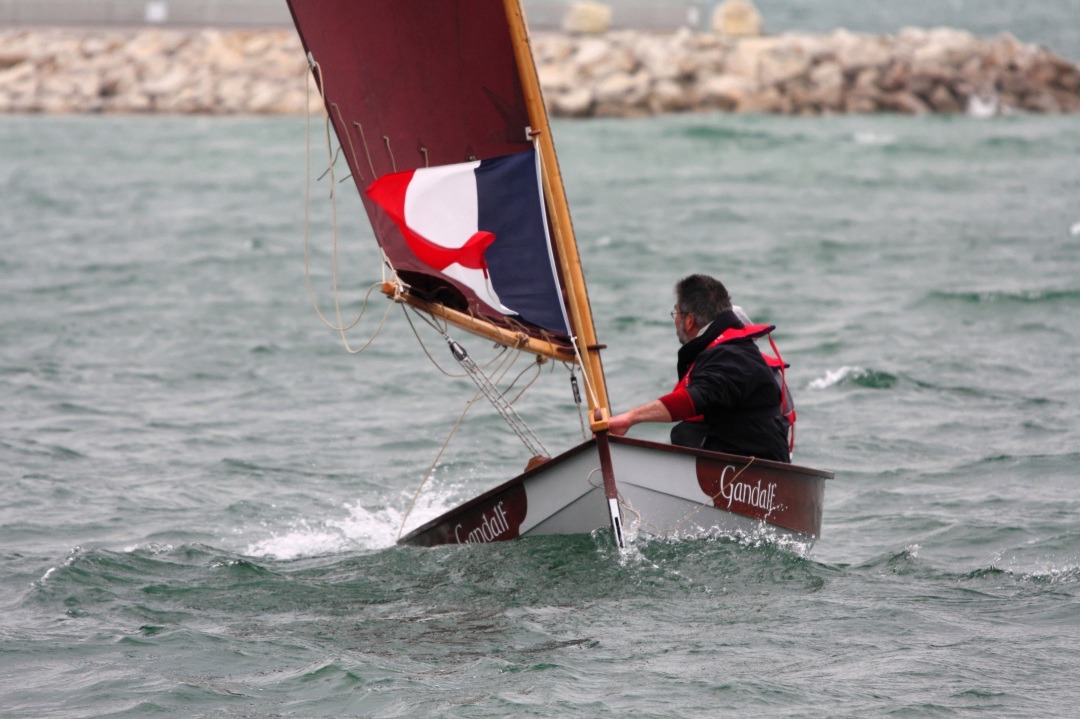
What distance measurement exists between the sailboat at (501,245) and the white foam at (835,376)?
4.89 metres

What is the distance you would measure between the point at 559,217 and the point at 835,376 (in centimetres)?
609

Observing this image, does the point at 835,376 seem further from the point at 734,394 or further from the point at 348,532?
the point at 734,394

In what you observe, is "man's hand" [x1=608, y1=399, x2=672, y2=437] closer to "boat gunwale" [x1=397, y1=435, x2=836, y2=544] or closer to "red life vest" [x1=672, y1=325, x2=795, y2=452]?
"boat gunwale" [x1=397, y1=435, x2=836, y2=544]

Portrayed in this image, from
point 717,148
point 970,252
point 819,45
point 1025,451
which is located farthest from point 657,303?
point 819,45

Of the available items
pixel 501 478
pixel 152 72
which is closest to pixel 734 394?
pixel 501 478

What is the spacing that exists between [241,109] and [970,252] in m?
24.3

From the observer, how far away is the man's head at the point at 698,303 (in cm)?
709

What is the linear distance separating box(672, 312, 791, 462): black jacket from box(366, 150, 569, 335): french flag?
706 millimetres

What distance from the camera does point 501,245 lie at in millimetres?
7055

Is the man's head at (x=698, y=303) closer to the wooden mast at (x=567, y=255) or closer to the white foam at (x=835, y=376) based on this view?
the wooden mast at (x=567, y=255)

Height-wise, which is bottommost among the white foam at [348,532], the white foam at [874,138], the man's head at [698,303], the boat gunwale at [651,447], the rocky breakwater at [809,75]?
the white foam at [348,532]

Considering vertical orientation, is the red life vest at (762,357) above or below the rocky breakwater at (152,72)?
below

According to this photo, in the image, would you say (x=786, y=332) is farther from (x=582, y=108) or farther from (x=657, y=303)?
(x=582, y=108)

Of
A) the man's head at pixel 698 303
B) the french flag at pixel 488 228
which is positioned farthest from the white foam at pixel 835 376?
the french flag at pixel 488 228
